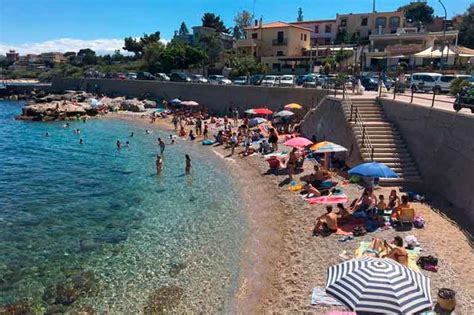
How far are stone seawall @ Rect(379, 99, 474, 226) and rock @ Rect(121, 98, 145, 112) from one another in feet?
119

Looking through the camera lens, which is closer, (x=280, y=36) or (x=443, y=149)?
(x=443, y=149)

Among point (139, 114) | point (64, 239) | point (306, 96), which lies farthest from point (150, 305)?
point (139, 114)

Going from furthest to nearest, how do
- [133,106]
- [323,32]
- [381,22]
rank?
[323,32] → [381,22] → [133,106]

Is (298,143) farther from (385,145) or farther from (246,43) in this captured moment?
(246,43)

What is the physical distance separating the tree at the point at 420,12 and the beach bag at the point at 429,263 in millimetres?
89937

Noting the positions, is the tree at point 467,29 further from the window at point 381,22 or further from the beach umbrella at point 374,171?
the beach umbrella at point 374,171

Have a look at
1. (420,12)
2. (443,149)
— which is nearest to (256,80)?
(443,149)

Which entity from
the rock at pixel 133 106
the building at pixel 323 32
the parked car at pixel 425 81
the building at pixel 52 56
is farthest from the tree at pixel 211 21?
the building at pixel 52 56

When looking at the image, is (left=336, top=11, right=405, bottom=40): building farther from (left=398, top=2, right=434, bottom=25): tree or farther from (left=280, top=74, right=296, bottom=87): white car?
A: (left=280, top=74, right=296, bottom=87): white car

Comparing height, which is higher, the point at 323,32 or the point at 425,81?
the point at 323,32

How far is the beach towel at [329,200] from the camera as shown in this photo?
1596cm

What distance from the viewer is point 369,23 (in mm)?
67125

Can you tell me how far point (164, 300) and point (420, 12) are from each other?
313 ft

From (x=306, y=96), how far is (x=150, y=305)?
82.5ft
